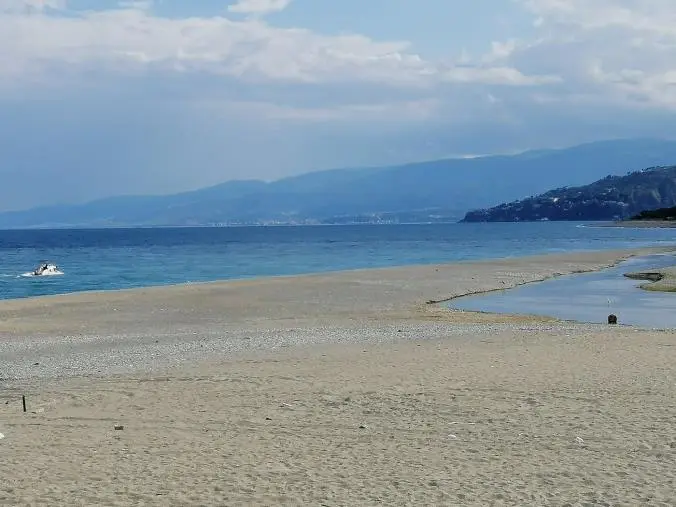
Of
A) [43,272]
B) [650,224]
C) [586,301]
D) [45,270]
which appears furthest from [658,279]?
[650,224]

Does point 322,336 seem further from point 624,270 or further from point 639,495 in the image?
point 624,270

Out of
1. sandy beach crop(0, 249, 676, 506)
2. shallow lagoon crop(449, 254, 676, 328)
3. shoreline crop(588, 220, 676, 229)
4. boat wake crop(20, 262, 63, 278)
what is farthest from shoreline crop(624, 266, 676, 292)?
shoreline crop(588, 220, 676, 229)

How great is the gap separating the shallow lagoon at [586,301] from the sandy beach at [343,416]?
17.4 ft

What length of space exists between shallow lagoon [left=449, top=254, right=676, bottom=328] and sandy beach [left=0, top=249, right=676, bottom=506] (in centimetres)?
529

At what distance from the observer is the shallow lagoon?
92.6 feet

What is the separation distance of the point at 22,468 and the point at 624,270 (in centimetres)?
4733

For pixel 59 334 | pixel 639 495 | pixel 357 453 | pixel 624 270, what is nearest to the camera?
pixel 639 495

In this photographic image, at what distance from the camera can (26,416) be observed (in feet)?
39.5

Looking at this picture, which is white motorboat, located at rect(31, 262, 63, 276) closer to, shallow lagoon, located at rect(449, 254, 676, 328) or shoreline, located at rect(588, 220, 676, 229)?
shallow lagoon, located at rect(449, 254, 676, 328)

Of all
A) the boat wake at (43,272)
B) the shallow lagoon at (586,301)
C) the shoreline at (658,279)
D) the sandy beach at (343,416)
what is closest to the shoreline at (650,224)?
the shoreline at (658,279)

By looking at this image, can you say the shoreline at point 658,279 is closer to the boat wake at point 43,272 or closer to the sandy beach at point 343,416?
the sandy beach at point 343,416

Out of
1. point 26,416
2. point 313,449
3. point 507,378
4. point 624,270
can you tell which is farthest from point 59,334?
point 624,270

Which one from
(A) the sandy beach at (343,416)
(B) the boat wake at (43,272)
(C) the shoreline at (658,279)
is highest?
(B) the boat wake at (43,272)

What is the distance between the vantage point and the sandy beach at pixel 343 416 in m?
8.48
